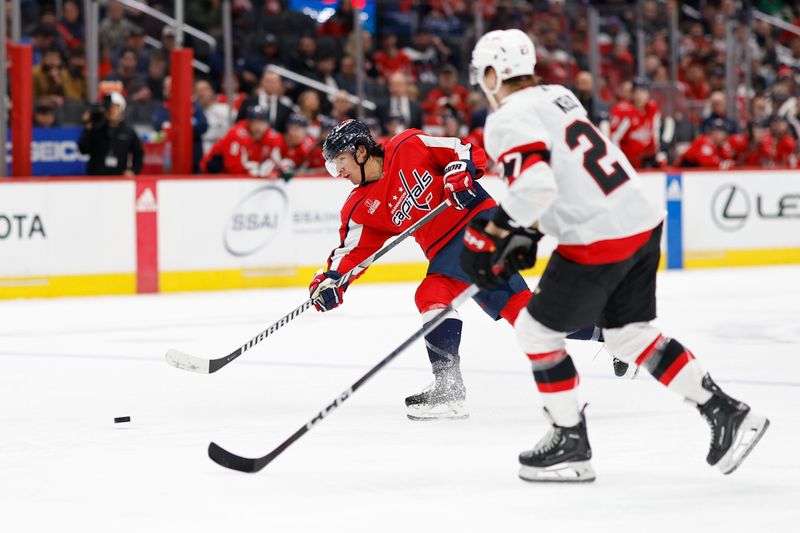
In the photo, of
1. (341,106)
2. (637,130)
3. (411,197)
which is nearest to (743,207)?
(637,130)

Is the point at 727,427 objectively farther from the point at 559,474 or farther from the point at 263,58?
the point at 263,58

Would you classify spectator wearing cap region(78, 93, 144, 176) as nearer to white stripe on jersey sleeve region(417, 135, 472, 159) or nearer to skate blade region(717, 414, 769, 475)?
white stripe on jersey sleeve region(417, 135, 472, 159)

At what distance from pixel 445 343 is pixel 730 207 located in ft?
23.9

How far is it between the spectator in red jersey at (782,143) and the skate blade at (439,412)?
868 cm

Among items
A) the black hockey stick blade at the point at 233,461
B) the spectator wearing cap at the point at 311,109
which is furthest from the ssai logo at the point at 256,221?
the black hockey stick blade at the point at 233,461

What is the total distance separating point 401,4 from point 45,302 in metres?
5.53

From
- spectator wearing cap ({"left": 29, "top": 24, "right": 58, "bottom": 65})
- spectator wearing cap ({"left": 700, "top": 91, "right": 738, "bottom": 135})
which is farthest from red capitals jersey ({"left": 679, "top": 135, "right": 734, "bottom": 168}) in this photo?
spectator wearing cap ({"left": 29, "top": 24, "right": 58, "bottom": 65})

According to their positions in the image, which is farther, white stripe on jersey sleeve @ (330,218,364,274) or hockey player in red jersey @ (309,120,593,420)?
white stripe on jersey sleeve @ (330,218,364,274)

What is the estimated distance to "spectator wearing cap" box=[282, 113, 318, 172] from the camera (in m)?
10.2

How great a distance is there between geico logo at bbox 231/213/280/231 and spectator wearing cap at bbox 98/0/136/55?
206 centimetres

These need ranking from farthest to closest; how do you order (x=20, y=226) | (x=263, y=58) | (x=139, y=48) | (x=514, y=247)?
(x=263, y=58)
(x=139, y=48)
(x=20, y=226)
(x=514, y=247)

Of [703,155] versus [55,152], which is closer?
[55,152]

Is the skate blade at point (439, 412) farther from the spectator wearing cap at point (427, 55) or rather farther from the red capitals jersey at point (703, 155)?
the spectator wearing cap at point (427, 55)

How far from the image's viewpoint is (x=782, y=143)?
1255cm
